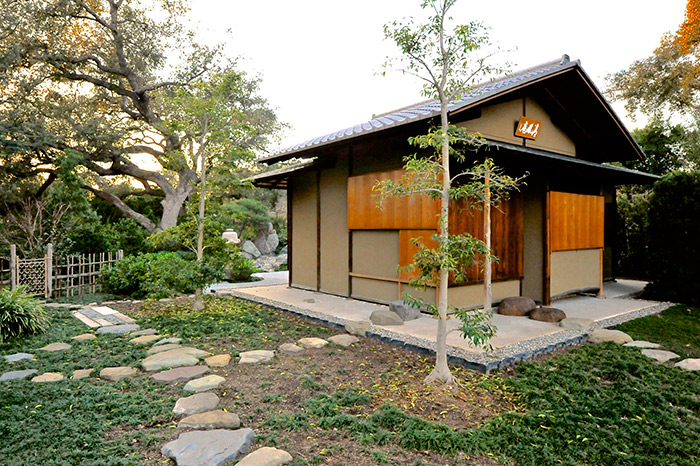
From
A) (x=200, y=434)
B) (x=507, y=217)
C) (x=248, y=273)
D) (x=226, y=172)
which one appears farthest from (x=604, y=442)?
(x=248, y=273)

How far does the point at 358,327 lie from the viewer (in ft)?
16.2

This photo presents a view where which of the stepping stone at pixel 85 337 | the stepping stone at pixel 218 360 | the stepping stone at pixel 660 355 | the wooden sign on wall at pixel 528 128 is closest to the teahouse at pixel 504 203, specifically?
the wooden sign on wall at pixel 528 128

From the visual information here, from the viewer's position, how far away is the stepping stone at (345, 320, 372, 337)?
488cm

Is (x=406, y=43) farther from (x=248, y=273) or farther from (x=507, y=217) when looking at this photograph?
(x=248, y=273)

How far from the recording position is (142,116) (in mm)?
15734

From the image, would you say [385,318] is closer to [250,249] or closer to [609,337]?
[609,337]

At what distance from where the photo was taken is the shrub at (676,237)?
691 centimetres

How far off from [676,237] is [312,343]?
7.09 m

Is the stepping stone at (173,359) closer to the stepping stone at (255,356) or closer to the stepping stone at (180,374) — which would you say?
the stepping stone at (180,374)

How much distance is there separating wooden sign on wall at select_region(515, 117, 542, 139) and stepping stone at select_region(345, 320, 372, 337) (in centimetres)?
406

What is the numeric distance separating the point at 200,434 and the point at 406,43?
11.1 feet

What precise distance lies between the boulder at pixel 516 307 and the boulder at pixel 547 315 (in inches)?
8.0

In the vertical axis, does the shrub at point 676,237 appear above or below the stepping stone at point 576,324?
above

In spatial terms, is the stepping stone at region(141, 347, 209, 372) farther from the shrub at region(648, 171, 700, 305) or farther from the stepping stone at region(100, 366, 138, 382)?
the shrub at region(648, 171, 700, 305)
